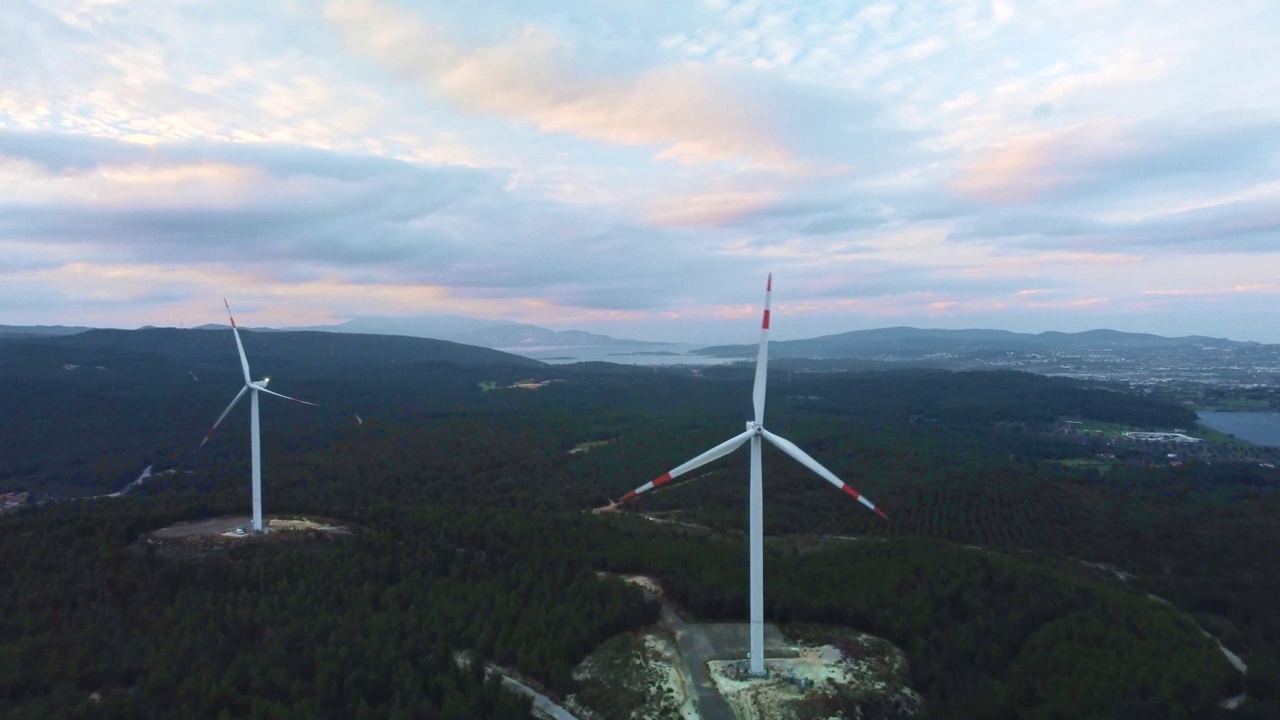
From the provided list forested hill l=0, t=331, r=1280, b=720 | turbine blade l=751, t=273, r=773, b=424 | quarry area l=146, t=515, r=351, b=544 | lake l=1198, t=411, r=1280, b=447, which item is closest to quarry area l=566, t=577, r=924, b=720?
forested hill l=0, t=331, r=1280, b=720

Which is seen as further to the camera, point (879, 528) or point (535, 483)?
point (535, 483)

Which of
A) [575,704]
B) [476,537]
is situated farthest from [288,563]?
[575,704]

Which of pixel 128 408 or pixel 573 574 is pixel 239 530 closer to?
pixel 573 574

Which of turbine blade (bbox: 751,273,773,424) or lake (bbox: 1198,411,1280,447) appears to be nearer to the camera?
turbine blade (bbox: 751,273,773,424)

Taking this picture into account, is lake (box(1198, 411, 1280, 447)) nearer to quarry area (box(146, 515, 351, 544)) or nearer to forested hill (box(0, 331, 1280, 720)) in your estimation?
forested hill (box(0, 331, 1280, 720))

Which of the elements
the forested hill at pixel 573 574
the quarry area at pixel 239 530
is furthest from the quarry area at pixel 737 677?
the quarry area at pixel 239 530

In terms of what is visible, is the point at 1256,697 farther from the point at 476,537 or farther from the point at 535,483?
the point at 535,483

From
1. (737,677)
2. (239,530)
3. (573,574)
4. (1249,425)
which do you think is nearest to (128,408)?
(239,530)
